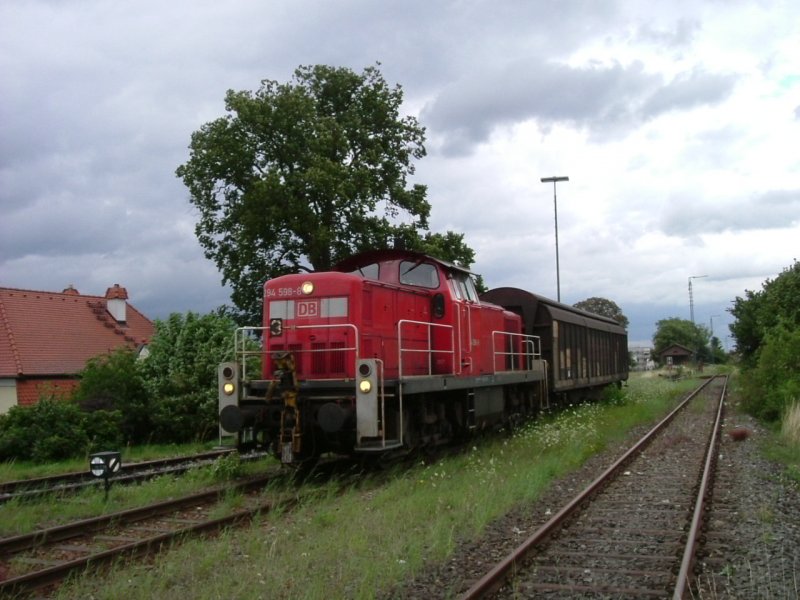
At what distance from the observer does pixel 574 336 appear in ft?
67.4

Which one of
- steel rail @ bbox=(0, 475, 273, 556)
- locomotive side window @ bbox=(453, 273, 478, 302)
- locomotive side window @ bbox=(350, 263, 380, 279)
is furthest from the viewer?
locomotive side window @ bbox=(453, 273, 478, 302)

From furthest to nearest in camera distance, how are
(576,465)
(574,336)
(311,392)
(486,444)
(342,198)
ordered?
(342,198) → (574,336) → (486,444) → (576,465) → (311,392)

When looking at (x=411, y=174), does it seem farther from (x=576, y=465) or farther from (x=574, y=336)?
(x=576, y=465)

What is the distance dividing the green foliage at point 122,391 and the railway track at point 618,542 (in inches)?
438

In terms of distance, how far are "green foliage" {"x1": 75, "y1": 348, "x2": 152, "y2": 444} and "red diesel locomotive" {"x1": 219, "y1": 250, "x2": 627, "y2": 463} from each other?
684 cm

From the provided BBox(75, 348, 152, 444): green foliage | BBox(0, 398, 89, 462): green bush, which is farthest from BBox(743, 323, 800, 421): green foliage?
BBox(0, 398, 89, 462): green bush

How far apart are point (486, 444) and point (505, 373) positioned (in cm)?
143

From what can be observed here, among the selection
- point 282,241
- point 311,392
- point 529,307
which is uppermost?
point 282,241

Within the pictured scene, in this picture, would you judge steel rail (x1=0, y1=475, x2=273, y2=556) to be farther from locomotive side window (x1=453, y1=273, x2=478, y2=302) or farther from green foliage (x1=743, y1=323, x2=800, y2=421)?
green foliage (x1=743, y1=323, x2=800, y2=421)

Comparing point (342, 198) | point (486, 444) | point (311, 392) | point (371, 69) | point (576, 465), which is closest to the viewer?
point (311, 392)

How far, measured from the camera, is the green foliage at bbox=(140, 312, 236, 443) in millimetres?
17328

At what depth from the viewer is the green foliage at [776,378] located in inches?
743

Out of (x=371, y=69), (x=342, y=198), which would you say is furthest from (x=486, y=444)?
(x=371, y=69)

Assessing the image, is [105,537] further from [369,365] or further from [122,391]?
[122,391]
